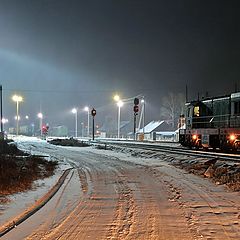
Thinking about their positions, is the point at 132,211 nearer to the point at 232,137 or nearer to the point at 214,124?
the point at 232,137

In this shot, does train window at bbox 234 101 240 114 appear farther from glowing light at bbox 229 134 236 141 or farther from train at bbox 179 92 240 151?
glowing light at bbox 229 134 236 141

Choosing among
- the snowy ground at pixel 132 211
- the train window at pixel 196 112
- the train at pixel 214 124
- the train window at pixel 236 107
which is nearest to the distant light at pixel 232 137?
the train at pixel 214 124

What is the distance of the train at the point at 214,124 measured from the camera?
24641 millimetres

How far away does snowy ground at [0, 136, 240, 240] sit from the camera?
267 inches

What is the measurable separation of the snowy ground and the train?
11810 millimetres

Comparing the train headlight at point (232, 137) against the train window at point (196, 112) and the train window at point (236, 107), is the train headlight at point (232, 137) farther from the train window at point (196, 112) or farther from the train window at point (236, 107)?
the train window at point (196, 112)

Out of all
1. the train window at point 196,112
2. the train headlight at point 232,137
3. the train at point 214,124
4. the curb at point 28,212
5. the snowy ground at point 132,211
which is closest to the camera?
the snowy ground at point 132,211

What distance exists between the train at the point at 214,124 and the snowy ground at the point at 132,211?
1181cm

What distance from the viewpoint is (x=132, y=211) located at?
8578mm

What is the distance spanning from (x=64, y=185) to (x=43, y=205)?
3.64m

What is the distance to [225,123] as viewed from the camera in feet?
84.7

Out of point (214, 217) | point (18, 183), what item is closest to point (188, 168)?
point (18, 183)

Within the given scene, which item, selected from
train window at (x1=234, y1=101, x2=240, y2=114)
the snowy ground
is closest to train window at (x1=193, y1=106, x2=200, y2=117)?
train window at (x1=234, y1=101, x2=240, y2=114)

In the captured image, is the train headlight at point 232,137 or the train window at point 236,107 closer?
the train headlight at point 232,137
